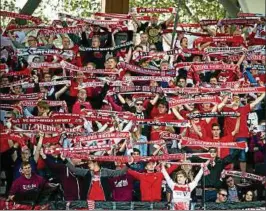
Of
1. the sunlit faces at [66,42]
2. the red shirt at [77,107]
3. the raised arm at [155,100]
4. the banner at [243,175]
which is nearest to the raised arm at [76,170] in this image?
the red shirt at [77,107]

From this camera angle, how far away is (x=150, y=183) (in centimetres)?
335

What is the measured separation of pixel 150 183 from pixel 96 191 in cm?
26

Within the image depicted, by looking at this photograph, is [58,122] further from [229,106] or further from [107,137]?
[229,106]

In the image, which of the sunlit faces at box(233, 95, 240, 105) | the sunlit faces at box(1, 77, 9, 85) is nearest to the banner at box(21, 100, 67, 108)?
the sunlit faces at box(1, 77, 9, 85)

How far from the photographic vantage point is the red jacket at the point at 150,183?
3.35 meters

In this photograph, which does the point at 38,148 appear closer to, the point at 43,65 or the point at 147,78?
the point at 43,65

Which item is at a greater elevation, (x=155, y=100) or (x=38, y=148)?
(x=155, y=100)

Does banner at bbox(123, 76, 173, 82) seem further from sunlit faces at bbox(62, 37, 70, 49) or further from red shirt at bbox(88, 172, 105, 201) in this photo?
red shirt at bbox(88, 172, 105, 201)

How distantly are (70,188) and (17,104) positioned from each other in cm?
47

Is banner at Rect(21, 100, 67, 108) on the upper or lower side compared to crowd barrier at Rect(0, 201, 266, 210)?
upper

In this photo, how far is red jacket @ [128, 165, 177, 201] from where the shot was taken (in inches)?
132

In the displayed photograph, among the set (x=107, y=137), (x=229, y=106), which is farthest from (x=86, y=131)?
(x=229, y=106)

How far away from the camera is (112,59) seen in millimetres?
3373

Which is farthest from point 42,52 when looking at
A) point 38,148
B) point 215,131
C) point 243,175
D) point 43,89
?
point 243,175
